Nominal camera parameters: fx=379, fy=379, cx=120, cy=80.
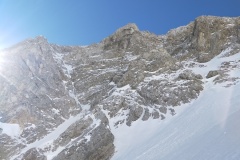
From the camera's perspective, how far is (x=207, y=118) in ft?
145

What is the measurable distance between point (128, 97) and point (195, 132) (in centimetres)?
1713

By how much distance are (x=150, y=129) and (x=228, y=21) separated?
36.2 meters

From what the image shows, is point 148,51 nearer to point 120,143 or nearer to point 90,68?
point 90,68

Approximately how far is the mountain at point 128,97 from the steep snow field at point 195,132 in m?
0.15

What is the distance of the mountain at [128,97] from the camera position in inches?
1706

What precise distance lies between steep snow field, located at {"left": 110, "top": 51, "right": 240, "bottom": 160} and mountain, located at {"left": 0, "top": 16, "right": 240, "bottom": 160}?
154mm

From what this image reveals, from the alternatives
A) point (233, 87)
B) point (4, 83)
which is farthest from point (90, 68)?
point (233, 87)

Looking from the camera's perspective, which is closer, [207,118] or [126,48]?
[207,118]

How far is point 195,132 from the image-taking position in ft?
136

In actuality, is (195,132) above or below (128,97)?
below

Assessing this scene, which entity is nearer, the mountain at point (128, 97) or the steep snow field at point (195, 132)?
the steep snow field at point (195, 132)

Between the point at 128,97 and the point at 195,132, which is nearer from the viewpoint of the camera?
the point at 195,132

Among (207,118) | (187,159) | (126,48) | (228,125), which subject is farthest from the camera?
(126,48)

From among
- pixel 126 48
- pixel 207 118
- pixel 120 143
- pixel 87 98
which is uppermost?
pixel 126 48
